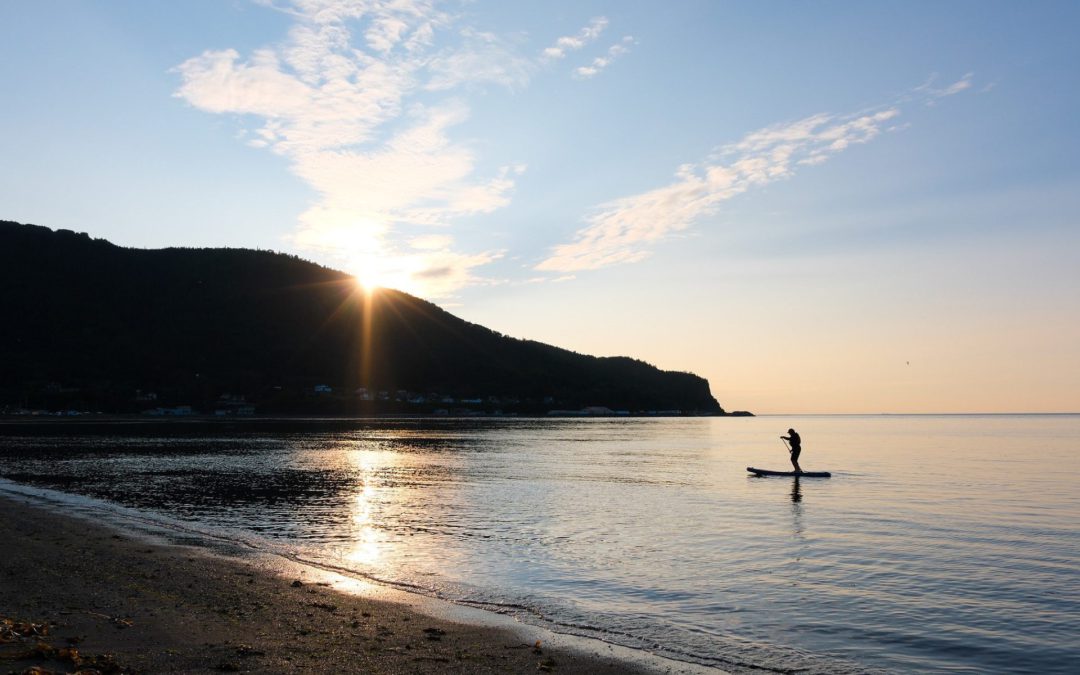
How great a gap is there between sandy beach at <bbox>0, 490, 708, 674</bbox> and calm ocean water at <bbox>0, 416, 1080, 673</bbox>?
7.39 ft

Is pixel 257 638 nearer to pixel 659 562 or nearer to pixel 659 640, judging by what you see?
pixel 659 640

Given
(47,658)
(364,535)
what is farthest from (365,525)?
(47,658)

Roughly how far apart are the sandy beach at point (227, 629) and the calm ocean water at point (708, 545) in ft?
7.39

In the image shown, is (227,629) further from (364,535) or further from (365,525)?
(365,525)

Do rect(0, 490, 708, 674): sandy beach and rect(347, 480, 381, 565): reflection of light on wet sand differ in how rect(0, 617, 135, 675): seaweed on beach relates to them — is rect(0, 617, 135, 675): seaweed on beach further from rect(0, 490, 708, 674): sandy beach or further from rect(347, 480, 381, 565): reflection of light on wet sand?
rect(347, 480, 381, 565): reflection of light on wet sand

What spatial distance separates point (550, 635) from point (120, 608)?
8252 millimetres

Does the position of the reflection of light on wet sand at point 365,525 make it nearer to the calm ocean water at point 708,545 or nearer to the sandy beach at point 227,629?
the calm ocean water at point 708,545

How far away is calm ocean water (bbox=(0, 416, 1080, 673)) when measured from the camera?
1431 cm

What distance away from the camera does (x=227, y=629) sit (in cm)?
1273

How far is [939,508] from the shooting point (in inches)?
1324

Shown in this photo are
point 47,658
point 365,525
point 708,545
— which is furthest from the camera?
point 365,525

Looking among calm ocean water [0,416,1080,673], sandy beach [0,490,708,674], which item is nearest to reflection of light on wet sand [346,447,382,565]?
calm ocean water [0,416,1080,673]

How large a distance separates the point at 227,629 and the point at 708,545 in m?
16.1

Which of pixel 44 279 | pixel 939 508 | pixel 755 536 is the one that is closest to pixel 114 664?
pixel 755 536
